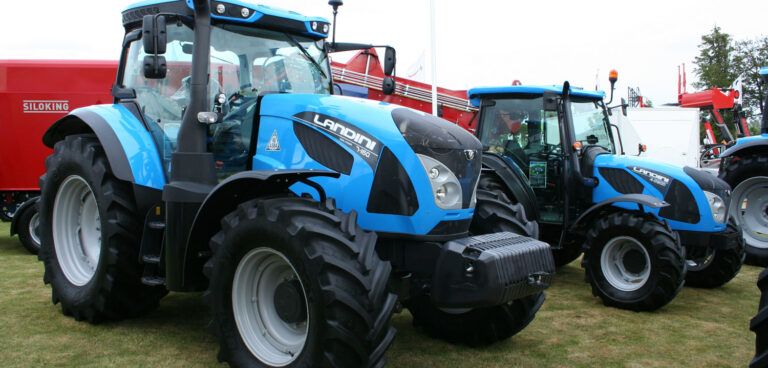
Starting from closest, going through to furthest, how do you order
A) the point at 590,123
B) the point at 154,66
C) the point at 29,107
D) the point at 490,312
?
the point at 154,66, the point at 490,312, the point at 590,123, the point at 29,107

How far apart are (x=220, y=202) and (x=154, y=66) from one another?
907mm

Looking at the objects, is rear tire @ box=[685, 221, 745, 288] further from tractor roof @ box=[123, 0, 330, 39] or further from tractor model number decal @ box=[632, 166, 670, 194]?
tractor roof @ box=[123, 0, 330, 39]

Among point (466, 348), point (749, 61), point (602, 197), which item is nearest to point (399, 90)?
point (602, 197)

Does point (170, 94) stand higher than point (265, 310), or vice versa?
point (170, 94)

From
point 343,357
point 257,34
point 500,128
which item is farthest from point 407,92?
point 343,357

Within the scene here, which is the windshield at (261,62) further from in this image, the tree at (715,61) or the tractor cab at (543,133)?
the tree at (715,61)

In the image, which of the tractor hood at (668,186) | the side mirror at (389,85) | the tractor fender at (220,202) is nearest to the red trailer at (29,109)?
the side mirror at (389,85)

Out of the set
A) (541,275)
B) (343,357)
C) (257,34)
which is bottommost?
(343,357)

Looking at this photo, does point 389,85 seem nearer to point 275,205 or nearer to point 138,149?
point 138,149

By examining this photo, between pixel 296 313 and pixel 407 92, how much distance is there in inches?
359

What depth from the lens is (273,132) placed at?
440 cm

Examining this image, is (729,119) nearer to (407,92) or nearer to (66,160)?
(407,92)

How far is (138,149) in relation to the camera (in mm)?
4883

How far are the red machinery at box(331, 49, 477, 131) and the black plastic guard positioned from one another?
754cm
